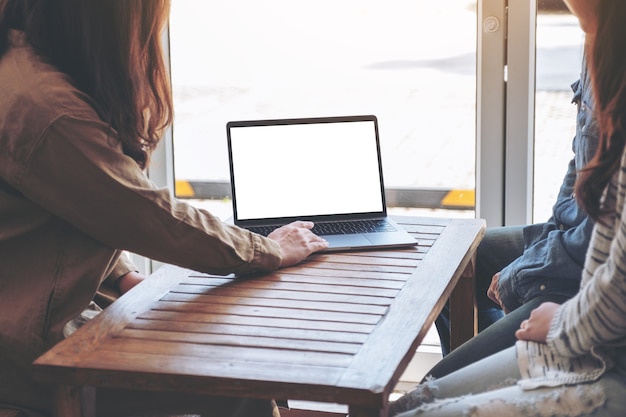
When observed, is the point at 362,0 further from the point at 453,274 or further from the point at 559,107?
the point at 453,274

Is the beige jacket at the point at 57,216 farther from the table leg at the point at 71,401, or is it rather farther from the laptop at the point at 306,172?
the laptop at the point at 306,172

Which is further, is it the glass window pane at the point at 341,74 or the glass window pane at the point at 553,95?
the glass window pane at the point at 341,74

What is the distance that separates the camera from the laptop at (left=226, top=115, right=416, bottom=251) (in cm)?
212

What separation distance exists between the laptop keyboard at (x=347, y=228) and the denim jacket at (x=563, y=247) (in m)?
0.28

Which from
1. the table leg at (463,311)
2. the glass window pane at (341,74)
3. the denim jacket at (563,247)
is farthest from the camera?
the glass window pane at (341,74)

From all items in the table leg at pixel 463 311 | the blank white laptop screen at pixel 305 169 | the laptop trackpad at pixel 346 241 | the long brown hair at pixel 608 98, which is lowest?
the table leg at pixel 463 311

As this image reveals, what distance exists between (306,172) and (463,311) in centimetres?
46

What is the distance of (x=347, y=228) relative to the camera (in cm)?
204

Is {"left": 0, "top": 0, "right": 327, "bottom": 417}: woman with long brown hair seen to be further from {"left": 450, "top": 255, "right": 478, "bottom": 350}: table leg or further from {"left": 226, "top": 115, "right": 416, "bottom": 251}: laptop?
{"left": 450, "top": 255, "right": 478, "bottom": 350}: table leg

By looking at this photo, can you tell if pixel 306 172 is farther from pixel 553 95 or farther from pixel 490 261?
pixel 553 95

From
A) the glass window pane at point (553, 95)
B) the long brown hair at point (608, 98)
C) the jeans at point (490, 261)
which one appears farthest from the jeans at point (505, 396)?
the glass window pane at point (553, 95)

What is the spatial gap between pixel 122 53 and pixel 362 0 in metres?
1.22

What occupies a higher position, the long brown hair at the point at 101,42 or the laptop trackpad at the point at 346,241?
the long brown hair at the point at 101,42

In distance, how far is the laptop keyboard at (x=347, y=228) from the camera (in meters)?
2.01
